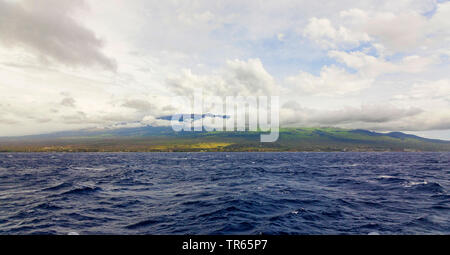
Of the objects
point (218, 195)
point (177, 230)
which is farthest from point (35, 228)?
point (218, 195)

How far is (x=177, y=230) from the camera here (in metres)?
16.2

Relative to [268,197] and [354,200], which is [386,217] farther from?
[268,197]

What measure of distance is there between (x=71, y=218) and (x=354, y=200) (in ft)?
96.2

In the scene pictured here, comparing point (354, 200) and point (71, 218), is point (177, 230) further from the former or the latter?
point (354, 200)

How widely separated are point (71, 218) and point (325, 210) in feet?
77.1

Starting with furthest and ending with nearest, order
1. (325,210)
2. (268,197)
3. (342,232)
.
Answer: (268,197) < (325,210) < (342,232)
